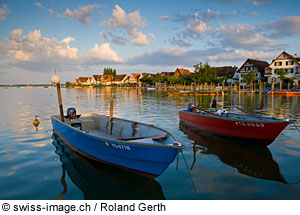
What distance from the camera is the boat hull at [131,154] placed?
6690 mm

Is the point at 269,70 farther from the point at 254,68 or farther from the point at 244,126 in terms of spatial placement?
the point at 244,126

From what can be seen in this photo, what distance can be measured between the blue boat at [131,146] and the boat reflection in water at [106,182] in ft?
1.19

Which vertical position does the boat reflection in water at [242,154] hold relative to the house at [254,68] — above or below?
below

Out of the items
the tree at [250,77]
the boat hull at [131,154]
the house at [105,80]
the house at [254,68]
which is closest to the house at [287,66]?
the house at [254,68]

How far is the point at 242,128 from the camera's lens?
1200cm

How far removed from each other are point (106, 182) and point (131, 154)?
1.47m

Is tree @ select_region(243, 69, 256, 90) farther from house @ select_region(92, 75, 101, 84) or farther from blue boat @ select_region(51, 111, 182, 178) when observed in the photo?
house @ select_region(92, 75, 101, 84)

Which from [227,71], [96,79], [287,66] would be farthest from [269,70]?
[96,79]

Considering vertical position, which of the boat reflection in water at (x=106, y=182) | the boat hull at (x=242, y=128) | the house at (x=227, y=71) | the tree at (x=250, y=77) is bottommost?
the boat reflection in water at (x=106, y=182)

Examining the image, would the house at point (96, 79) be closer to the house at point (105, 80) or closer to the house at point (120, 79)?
the house at point (105, 80)
